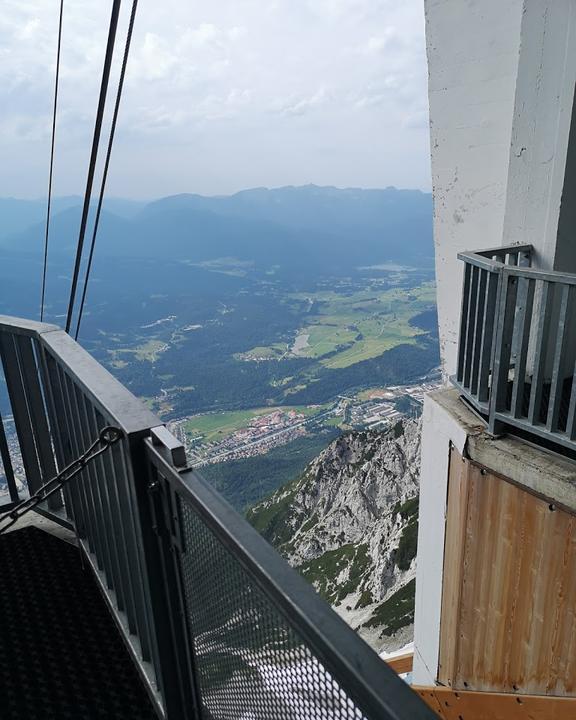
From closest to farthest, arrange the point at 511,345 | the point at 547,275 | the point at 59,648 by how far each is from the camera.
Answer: the point at 59,648 → the point at 547,275 → the point at 511,345

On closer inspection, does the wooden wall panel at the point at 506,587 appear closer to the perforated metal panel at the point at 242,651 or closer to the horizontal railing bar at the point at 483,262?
the horizontal railing bar at the point at 483,262

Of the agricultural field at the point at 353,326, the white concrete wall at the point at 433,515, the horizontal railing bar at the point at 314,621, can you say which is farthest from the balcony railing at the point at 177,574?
the agricultural field at the point at 353,326

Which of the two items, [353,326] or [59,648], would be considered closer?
[59,648]

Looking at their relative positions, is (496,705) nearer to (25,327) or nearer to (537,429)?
(537,429)

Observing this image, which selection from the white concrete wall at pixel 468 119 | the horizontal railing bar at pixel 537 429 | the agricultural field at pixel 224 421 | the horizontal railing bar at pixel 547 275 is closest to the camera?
the horizontal railing bar at pixel 547 275

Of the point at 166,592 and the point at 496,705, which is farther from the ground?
the point at 166,592

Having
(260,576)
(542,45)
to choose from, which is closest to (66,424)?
(260,576)

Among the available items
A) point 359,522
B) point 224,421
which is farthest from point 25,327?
point 224,421

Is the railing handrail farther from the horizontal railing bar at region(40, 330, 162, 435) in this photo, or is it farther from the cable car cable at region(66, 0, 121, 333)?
the cable car cable at region(66, 0, 121, 333)
